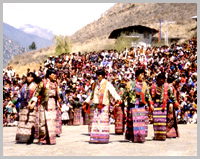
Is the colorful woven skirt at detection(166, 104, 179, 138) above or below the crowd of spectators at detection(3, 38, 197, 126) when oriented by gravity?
below

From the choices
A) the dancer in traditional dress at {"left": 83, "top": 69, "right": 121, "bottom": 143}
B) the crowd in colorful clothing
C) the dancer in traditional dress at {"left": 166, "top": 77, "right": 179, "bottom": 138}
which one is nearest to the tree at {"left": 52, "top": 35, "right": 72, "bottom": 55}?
the crowd in colorful clothing

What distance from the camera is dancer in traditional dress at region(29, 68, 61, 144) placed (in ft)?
32.6

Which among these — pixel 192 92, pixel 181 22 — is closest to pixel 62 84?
pixel 192 92

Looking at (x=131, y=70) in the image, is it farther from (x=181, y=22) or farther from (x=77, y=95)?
(x=181, y=22)

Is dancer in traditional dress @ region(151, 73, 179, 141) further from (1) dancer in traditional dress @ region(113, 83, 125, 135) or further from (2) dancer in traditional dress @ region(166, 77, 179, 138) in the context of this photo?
(1) dancer in traditional dress @ region(113, 83, 125, 135)

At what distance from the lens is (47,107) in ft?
33.0

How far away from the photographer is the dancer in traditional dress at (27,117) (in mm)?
10508

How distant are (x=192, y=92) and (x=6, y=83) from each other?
1254 centimetres

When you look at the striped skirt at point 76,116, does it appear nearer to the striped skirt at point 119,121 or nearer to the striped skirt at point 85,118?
the striped skirt at point 85,118

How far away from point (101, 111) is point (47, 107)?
→ 1.30 m

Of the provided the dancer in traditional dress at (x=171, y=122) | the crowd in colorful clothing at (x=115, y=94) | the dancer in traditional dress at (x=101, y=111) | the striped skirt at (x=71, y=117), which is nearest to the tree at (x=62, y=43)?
the crowd in colorful clothing at (x=115, y=94)

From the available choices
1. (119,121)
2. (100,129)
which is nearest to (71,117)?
(119,121)

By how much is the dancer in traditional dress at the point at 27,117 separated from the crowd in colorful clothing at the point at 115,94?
25 millimetres

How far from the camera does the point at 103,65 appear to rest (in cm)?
2761
